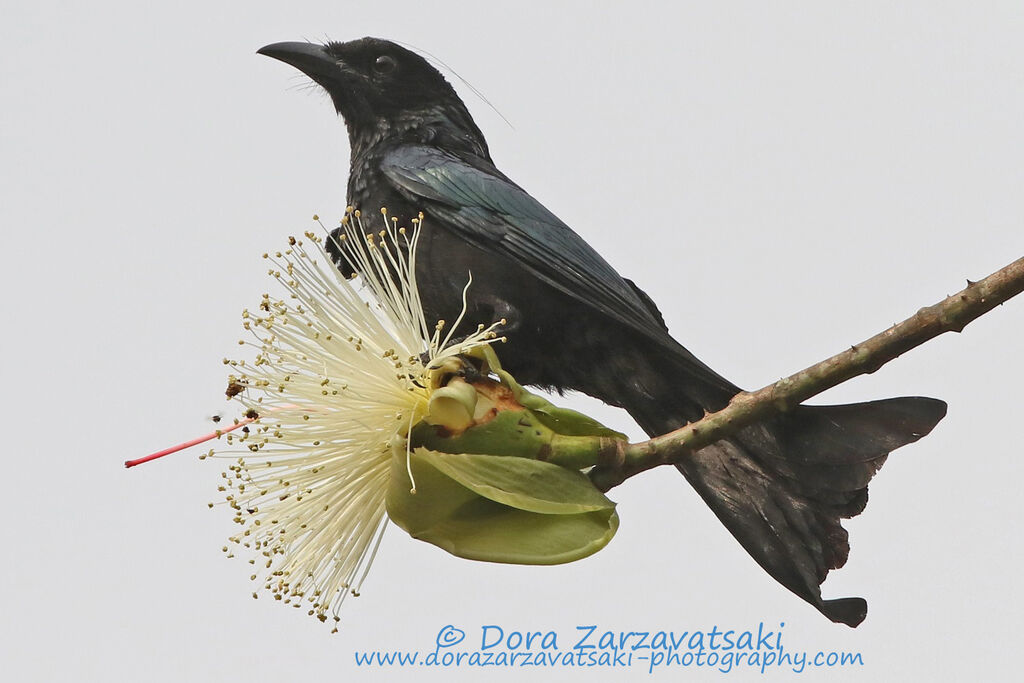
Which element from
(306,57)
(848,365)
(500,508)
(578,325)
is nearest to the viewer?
(848,365)

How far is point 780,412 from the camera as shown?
9.63ft

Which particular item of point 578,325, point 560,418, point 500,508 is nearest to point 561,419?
point 560,418

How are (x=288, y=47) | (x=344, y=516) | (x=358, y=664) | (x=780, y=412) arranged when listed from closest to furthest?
(x=780, y=412), (x=344, y=516), (x=358, y=664), (x=288, y=47)

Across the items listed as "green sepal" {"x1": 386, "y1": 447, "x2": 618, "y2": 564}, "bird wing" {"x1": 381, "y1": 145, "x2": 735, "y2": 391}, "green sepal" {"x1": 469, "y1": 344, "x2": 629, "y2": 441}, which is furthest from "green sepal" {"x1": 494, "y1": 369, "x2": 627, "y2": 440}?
"bird wing" {"x1": 381, "y1": 145, "x2": 735, "y2": 391}

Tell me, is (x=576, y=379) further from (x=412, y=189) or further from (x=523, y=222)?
(x=412, y=189)

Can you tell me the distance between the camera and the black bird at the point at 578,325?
3453 millimetres

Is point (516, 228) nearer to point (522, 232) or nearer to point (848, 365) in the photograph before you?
point (522, 232)

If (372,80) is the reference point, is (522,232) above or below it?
below

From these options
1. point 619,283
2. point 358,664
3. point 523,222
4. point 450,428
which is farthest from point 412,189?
point 358,664

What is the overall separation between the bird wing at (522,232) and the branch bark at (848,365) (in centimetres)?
67

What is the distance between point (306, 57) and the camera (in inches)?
177

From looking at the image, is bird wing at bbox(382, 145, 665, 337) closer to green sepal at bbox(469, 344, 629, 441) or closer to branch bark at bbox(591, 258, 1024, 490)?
green sepal at bbox(469, 344, 629, 441)

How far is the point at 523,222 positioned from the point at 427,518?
49.2 inches

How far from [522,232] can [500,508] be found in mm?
1148
